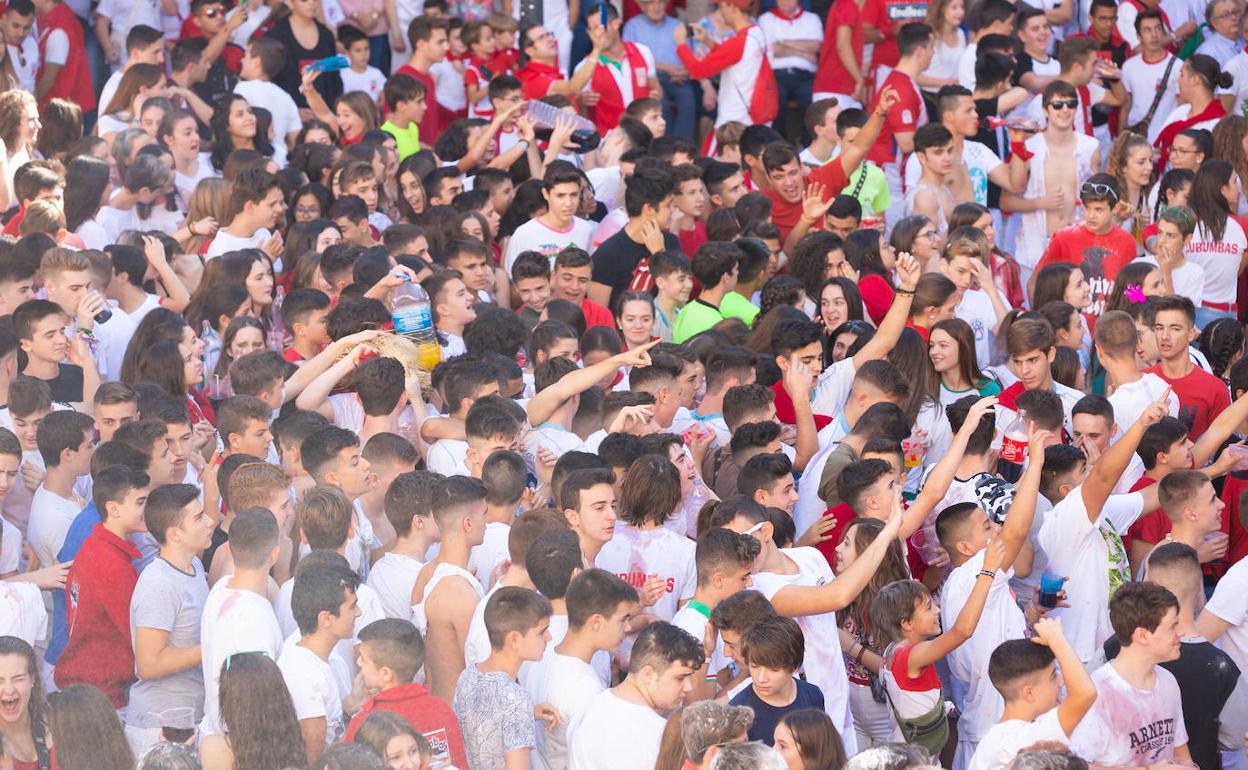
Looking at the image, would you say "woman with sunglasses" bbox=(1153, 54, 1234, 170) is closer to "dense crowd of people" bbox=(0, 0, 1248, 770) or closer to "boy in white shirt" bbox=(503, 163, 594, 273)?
"dense crowd of people" bbox=(0, 0, 1248, 770)

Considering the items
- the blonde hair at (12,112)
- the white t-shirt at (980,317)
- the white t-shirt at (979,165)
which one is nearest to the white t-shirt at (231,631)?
the white t-shirt at (980,317)

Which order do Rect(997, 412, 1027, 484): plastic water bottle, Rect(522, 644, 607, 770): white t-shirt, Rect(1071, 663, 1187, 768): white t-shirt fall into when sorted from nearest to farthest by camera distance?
Rect(522, 644, 607, 770): white t-shirt < Rect(1071, 663, 1187, 768): white t-shirt < Rect(997, 412, 1027, 484): plastic water bottle

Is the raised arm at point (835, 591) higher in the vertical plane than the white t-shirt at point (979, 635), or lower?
higher

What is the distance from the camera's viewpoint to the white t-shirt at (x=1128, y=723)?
582 centimetres

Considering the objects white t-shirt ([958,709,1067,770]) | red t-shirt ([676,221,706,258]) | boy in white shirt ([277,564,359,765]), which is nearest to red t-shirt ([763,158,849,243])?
red t-shirt ([676,221,706,258])

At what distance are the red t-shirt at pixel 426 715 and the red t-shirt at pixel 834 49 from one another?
29.1 ft

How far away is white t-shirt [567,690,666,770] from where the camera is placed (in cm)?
529

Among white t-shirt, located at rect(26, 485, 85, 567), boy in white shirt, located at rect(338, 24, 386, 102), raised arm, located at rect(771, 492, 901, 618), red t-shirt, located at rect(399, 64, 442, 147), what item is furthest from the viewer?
boy in white shirt, located at rect(338, 24, 386, 102)

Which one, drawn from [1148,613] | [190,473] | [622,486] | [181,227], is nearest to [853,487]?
[622,486]

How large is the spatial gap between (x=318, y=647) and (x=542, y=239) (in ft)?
15.9

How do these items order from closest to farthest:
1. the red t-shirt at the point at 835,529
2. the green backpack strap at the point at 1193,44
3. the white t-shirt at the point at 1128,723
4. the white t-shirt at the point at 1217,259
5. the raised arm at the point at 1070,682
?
the raised arm at the point at 1070,682 → the white t-shirt at the point at 1128,723 → the red t-shirt at the point at 835,529 → the white t-shirt at the point at 1217,259 → the green backpack strap at the point at 1193,44

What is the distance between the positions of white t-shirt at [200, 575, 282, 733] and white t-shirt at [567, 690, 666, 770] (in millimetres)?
1096

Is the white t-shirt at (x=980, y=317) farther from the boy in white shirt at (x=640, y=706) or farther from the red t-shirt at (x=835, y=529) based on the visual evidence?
the boy in white shirt at (x=640, y=706)

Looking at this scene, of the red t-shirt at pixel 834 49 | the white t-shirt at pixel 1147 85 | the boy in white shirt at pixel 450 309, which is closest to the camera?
the boy in white shirt at pixel 450 309
